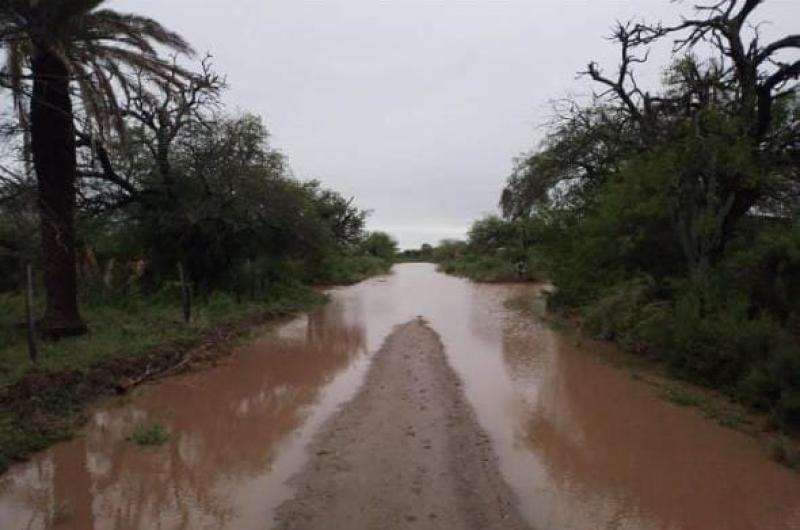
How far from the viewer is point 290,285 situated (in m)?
25.5

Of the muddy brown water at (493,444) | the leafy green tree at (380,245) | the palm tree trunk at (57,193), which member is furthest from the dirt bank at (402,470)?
the leafy green tree at (380,245)

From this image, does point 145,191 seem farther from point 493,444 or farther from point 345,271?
point 345,271

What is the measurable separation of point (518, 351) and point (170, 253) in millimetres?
11996

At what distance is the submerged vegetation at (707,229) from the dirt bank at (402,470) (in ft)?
12.6

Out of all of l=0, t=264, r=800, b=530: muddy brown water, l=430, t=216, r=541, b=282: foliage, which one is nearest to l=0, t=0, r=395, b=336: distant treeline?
l=0, t=264, r=800, b=530: muddy brown water

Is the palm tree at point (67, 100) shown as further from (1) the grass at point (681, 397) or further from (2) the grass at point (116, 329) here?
(1) the grass at point (681, 397)

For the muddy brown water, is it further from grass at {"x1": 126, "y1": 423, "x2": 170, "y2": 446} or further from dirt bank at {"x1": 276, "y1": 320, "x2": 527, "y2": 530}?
dirt bank at {"x1": 276, "y1": 320, "x2": 527, "y2": 530}

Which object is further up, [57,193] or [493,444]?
[57,193]

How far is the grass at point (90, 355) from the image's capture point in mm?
7688

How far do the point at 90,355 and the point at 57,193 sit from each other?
139 inches

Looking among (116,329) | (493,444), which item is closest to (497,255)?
(116,329)

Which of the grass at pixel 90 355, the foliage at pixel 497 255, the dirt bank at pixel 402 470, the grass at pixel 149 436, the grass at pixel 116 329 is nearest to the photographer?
the dirt bank at pixel 402 470

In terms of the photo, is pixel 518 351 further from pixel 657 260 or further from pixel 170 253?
pixel 170 253

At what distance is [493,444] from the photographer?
25.3 feet
